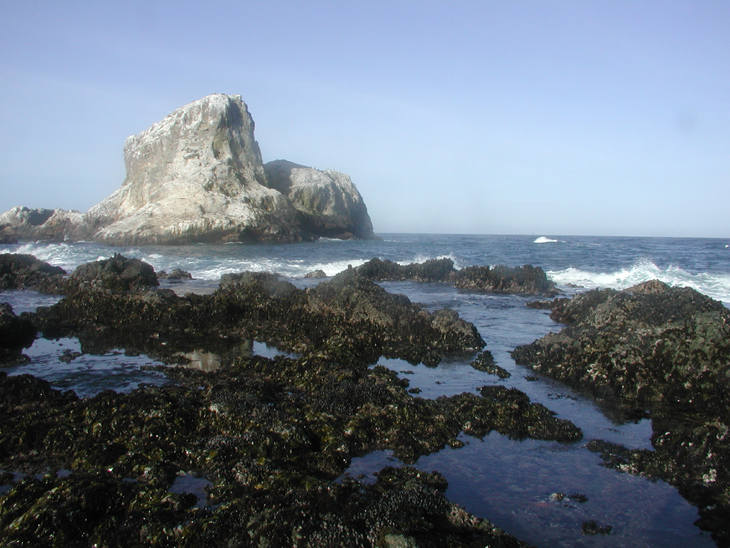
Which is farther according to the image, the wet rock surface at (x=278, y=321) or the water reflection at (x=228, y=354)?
the wet rock surface at (x=278, y=321)

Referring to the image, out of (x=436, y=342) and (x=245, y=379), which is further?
(x=436, y=342)

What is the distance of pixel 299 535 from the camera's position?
2615 mm

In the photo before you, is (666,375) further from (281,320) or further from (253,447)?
(281,320)

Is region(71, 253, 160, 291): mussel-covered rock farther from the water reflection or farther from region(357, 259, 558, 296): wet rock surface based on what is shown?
region(357, 259, 558, 296): wet rock surface

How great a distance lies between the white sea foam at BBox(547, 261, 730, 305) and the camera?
58.0 feet

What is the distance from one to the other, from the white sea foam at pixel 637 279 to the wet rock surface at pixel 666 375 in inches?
450

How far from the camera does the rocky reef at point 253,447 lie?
2758mm

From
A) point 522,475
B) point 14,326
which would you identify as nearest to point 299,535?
point 522,475

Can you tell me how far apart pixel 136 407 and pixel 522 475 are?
3.44m

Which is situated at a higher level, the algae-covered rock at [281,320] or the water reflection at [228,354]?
the algae-covered rock at [281,320]

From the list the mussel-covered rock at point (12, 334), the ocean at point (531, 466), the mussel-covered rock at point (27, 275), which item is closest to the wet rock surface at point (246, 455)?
the ocean at point (531, 466)

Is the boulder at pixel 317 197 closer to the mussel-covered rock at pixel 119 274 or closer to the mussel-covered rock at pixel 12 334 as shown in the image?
the mussel-covered rock at pixel 119 274

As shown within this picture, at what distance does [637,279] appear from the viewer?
1953 cm

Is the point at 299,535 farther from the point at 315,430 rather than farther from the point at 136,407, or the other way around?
the point at 136,407
